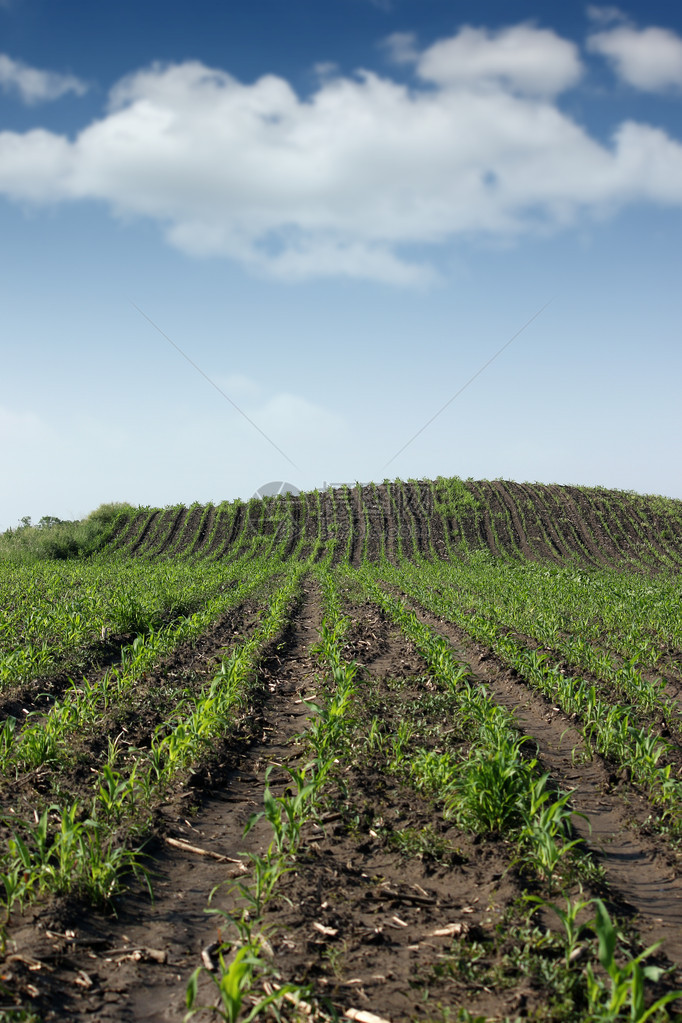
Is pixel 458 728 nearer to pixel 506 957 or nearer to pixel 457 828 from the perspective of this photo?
pixel 457 828

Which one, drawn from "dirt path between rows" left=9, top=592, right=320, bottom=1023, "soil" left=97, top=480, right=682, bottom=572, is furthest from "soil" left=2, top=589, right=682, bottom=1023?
"soil" left=97, top=480, right=682, bottom=572

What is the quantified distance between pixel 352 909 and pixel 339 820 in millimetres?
1212

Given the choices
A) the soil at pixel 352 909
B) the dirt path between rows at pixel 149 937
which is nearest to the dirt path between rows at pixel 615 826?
the soil at pixel 352 909

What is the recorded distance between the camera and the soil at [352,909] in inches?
122

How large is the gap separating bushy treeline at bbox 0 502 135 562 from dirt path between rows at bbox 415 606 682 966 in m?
24.9

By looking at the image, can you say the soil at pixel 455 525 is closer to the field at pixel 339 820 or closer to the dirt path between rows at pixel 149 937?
the field at pixel 339 820

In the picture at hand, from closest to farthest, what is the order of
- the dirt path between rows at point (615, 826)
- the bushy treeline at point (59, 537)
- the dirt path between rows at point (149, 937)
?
the dirt path between rows at point (149, 937) → the dirt path between rows at point (615, 826) → the bushy treeline at point (59, 537)

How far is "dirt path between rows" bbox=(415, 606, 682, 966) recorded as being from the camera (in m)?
3.86

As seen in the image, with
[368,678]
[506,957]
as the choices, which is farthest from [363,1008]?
[368,678]

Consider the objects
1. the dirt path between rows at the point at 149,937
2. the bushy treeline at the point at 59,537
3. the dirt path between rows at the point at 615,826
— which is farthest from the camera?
the bushy treeline at the point at 59,537

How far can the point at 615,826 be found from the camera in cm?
505

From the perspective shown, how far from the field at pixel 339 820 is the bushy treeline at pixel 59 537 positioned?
2043 centimetres

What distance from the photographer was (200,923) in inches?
146

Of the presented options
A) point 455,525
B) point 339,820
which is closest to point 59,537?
point 455,525
